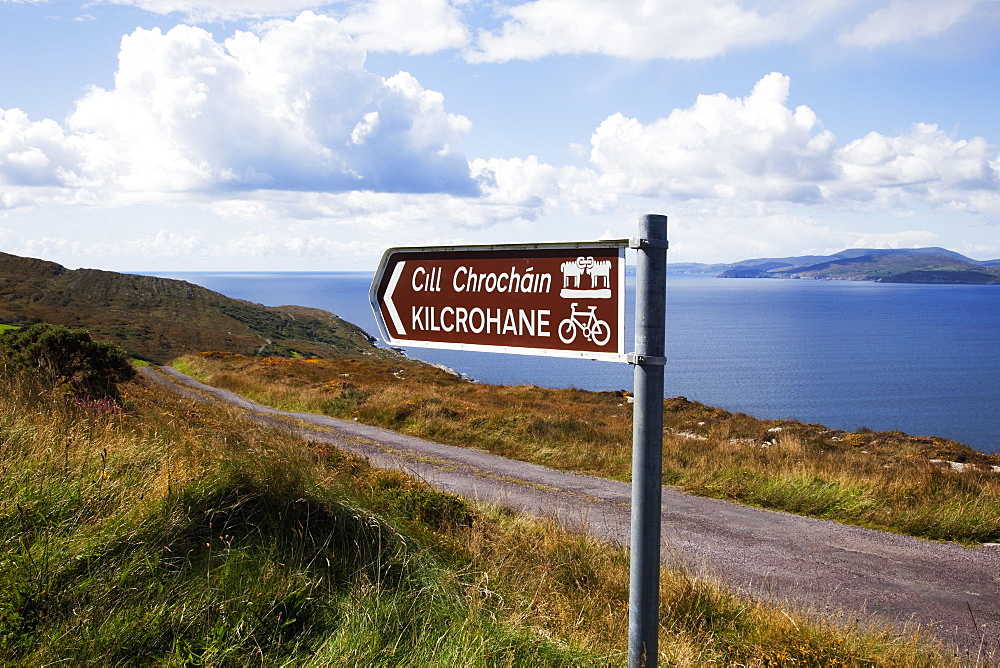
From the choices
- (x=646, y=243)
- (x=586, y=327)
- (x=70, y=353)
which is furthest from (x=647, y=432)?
(x=70, y=353)

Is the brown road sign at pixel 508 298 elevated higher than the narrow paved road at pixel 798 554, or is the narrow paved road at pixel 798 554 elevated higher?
the brown road sign at pixel 508 298

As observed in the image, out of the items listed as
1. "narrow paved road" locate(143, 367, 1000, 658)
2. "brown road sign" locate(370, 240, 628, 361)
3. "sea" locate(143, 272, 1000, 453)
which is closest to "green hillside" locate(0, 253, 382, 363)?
"sea" locate(143, 272, 1000, 453)

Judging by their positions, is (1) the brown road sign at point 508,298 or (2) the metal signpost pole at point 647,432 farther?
(1) the brown road sign at point 508,298

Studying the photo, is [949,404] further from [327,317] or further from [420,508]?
[327,317]

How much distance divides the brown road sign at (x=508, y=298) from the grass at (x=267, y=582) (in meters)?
1.41

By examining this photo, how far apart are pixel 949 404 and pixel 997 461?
39701 mm

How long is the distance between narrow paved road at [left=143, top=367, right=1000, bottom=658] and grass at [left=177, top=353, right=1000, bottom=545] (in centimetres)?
55

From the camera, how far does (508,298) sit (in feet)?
8.57

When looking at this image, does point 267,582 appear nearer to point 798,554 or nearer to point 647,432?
point 647,432

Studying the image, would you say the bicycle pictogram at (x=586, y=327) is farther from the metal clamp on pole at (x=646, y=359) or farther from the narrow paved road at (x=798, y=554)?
the narrow paved road at (x=798, y=554)

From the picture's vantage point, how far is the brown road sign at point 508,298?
235 cm

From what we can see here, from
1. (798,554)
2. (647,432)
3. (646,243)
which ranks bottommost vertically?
(798,554)

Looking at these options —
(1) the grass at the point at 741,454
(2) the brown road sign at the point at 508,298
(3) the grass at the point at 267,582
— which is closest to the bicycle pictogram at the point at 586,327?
(2) the brown road sign at the point at 508,298

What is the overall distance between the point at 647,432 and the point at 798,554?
21.1 feet
